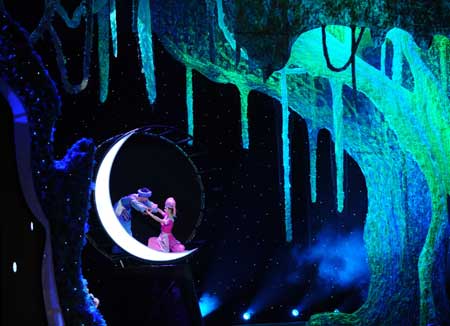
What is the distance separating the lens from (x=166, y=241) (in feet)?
17.1

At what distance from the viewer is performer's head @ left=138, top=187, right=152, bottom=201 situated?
516 centimetres

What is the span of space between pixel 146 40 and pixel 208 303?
87.8 inches

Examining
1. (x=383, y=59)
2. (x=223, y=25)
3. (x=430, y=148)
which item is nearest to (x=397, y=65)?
(x=383, y=59)

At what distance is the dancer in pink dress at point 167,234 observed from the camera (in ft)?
17.1

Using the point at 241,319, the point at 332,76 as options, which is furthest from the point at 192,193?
the point at 332,76

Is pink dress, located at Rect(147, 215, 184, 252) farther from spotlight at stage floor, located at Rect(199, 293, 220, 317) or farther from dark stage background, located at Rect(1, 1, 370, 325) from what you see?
spotlight at stage floor, located at Rect(199, 293, 220, 317)

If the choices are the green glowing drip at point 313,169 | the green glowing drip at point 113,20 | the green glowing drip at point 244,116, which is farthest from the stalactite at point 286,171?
the green glowing drip at point 113,20

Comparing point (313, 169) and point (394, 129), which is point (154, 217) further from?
point (394, 129)

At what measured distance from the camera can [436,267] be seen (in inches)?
240

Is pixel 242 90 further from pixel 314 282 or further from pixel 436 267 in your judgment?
pixel 436 267

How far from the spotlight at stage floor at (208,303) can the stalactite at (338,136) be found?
136 cm

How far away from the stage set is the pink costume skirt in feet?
0.04

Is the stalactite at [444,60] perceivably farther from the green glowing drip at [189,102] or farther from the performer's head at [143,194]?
the performer's head at [143,194]

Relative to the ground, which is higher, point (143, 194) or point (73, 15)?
point (73, 15)
